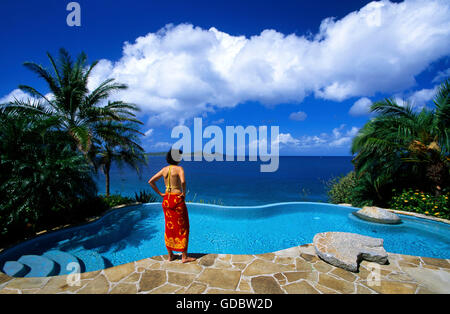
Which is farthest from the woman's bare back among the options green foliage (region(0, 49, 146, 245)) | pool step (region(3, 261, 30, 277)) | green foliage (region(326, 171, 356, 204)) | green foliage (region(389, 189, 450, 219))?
green foliage (region(326, 171, 356, 204))

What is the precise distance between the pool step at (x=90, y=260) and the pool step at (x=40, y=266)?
51 cm

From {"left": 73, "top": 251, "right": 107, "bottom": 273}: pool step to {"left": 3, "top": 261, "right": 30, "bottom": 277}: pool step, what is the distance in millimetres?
912

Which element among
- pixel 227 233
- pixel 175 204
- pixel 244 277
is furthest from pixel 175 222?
pixel 227 233

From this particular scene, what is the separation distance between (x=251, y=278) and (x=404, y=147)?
308 inches

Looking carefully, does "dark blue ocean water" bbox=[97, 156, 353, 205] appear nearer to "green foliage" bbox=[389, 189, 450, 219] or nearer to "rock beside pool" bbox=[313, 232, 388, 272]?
"green foliage" bbox=[389, 189, 450, 219]

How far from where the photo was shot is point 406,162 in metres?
7.61

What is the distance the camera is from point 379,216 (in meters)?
6.64

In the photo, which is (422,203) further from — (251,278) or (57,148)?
(57,148)

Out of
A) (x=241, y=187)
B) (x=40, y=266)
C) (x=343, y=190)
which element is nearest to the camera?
(x=40, y=266)

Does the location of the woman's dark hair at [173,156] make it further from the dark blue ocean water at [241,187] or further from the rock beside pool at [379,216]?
the rock beside pool at [379,216]

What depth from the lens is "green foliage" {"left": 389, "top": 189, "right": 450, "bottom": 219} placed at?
638cm

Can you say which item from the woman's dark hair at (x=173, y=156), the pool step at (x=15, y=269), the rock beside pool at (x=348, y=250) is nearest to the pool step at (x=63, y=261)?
the pool step at (x=15, y=269)

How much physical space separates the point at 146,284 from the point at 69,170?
4.64 metres
